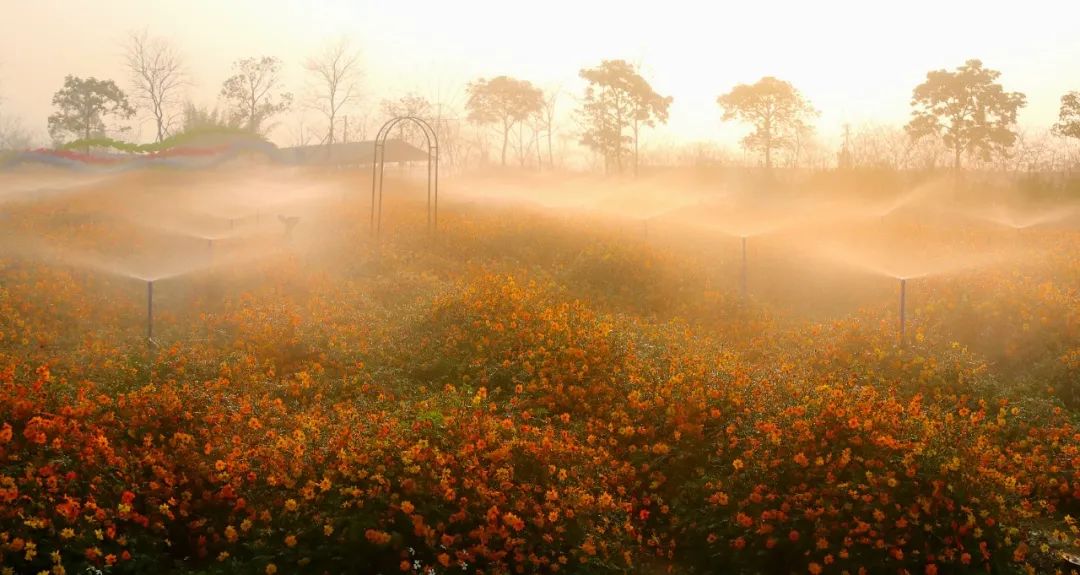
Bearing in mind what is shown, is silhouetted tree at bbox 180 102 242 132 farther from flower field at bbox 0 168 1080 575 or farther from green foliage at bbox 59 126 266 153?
flower field at bbox 0 168 1080 575

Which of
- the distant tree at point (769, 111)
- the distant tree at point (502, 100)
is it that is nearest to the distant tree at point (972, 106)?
the distant tree at point (769, 111)

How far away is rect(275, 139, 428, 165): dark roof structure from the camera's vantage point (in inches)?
1864

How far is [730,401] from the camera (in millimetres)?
7633

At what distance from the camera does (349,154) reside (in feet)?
162

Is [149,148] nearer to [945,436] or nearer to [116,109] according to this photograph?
[116,109]

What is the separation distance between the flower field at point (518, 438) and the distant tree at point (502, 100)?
41.5m

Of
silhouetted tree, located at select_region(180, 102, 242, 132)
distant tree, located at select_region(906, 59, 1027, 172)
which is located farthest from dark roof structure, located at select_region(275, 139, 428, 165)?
distant tree, located at select_region(906, 59, 1027, 172)

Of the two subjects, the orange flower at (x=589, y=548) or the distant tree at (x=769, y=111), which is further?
the distant tree at (x=769, y=111)

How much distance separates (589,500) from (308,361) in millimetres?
5279

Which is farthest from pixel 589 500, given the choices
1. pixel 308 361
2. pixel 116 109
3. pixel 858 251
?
pixel 116 109

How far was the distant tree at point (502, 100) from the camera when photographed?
5284 centimetres

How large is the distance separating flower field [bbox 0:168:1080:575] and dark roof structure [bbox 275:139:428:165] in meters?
34.4

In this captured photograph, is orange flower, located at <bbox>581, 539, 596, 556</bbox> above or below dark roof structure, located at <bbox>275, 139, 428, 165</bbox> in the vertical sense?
below

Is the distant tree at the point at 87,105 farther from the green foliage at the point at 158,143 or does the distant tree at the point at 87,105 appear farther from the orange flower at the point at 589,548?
the orange flower at the point at 589,548
